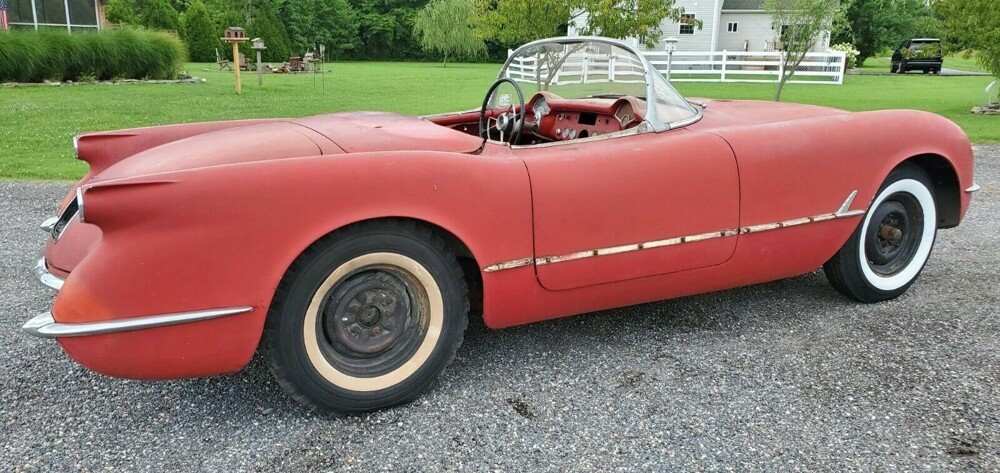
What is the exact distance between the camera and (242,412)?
2.49m

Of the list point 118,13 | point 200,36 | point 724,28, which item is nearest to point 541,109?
point 724,28

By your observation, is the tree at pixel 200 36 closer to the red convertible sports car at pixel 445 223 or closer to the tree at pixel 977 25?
the tree at pixel 977 25

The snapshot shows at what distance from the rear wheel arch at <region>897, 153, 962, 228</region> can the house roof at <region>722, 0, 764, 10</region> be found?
3083 centimetres

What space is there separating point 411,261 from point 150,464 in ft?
3.29

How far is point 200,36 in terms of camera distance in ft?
115

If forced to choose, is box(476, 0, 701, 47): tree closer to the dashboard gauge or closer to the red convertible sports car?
the dashboard gauge

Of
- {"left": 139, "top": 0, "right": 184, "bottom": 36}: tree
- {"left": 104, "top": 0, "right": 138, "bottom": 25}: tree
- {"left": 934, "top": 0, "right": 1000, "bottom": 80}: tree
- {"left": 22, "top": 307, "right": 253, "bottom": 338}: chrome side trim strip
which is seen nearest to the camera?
{"left": 22, "top": 307, "right": 253, "bottom": 338}: chrome side trim strip

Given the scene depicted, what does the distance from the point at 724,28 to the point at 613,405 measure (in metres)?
33.1

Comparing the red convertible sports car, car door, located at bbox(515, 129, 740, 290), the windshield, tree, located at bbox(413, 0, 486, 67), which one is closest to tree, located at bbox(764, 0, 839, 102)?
the windshield

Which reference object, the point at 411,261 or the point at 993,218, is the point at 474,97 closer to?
the point at 993,218

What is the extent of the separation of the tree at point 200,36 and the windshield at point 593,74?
34894 millimetres

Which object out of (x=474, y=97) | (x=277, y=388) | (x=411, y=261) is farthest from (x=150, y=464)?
(x=474, y=97)

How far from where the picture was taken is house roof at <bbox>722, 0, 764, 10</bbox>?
31.8 metres

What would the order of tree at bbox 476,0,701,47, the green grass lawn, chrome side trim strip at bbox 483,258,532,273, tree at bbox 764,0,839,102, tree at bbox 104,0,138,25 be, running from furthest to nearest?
1. tree at bbox 104,0,138,25
2. tree at bbox 764,0,839,102
3. tree at bbox 476,0,701,47
4. the green grass lawn
5. chrome side trim strip at bbox 483,258,532,273
